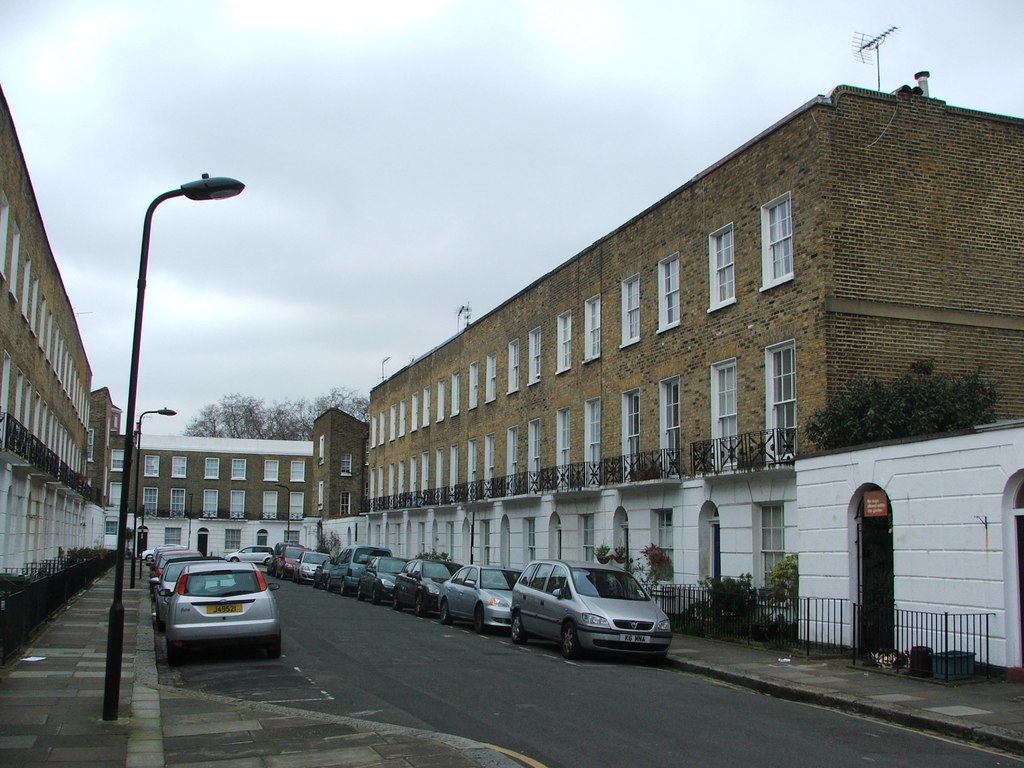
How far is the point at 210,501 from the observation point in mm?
84562

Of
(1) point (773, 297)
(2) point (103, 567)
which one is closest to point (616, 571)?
(1) point (773, 297)

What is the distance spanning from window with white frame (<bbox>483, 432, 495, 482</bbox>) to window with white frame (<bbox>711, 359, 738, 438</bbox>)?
15.4 meters

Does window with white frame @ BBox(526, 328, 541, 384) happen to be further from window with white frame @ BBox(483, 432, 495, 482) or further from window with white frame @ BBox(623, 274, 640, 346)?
window with white frame @ BBox(623, 274, 640, 346)

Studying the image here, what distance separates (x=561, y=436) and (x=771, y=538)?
37.5ft

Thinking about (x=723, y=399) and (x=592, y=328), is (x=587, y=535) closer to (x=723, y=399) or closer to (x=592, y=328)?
(x=592, y=328)

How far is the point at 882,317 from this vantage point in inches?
797

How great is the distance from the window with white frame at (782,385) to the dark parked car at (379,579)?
13.8 meters

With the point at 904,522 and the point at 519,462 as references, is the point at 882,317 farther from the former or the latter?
the point at 519,462

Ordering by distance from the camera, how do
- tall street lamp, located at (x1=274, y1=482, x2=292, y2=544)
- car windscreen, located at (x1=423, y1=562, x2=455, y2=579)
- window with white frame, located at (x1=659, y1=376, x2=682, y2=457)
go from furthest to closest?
tall street lamp, located at (x1=274, y1=482, x2=292, y2=544) < car windscreen, located at (x1=423, y1=562, x2=455, y2=579) < window with white frame, located at (x1=659, y1=376, x2=682, y2=457)

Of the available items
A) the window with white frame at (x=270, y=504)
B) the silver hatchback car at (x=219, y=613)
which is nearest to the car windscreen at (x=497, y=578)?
the silver hatchback car at (x=219, y=613)

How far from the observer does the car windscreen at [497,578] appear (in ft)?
77.7

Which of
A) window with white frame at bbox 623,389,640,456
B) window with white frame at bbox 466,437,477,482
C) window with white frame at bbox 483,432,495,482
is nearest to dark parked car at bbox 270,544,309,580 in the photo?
window with white frame at bbox 466,437,477,482

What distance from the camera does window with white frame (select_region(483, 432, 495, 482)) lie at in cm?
3791

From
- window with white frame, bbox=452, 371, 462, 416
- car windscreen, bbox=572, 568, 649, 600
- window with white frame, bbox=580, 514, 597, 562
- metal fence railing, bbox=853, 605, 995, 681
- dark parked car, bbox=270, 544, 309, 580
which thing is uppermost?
window with white frame, bbox=452, 371, 462, 416
